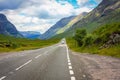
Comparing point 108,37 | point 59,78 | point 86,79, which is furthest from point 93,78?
point 108,37

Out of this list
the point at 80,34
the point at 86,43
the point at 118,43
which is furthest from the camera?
the point at 80,34

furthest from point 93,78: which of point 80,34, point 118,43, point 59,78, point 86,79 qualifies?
point 80,34

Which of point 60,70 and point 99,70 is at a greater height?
point 60,70

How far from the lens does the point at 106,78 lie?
14.1m

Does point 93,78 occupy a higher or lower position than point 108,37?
lower

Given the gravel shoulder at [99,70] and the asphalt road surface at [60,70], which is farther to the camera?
the gravel shoulder at [99,70]

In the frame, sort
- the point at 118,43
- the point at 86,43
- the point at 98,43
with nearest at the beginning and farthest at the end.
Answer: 1. the point at 118,43
2. the point at 98,43
3. the point at 86,43

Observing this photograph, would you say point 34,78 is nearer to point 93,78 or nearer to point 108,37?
point 93,78

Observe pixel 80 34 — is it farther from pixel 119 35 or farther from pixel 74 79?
pixel 74 79

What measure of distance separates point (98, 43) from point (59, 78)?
41333 millimetres

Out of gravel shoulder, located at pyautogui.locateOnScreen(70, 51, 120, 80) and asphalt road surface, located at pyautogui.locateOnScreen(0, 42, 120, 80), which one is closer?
asphalt road surface, located at pyautogui.locateOnScreen(0, 42, 120, 80)

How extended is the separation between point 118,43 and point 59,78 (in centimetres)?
3143

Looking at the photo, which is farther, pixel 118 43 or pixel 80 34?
pixel 80 34

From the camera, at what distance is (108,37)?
167ft
